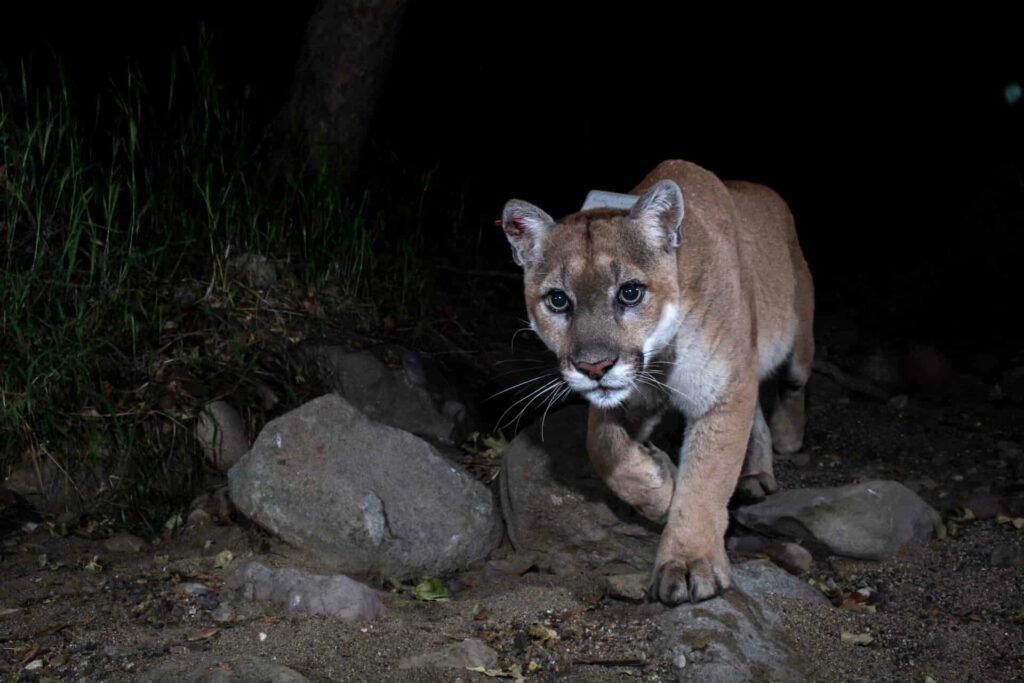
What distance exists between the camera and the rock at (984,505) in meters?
4.96

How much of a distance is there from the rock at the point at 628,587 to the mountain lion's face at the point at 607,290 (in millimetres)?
693

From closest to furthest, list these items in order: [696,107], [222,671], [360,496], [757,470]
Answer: [222,671] → [360,496] → [757,470] → [696,107]

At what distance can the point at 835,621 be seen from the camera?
4105 millimetres

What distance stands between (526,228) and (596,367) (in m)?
0.75

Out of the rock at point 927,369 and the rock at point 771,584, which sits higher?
the rock at point 927,369

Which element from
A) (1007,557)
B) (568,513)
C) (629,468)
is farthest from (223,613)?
(1007,557)

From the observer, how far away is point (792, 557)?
463 cm

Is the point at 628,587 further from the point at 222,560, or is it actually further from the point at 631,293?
the point at 222,560

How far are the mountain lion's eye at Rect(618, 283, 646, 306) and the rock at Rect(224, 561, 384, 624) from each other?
1391 mm

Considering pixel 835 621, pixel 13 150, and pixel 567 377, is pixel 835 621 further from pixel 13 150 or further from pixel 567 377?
pixel 13 150

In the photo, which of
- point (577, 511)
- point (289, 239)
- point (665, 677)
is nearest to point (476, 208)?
point (289, 239)

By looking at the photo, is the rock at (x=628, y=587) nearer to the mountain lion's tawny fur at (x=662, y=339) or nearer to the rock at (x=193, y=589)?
the mountain lion's tawny fur at (x=662, y=339)

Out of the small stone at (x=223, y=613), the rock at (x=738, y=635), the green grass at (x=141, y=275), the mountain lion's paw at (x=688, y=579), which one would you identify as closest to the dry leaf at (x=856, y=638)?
the rock at (x=738, y=635)

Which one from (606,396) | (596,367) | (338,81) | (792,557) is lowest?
(792,557)
